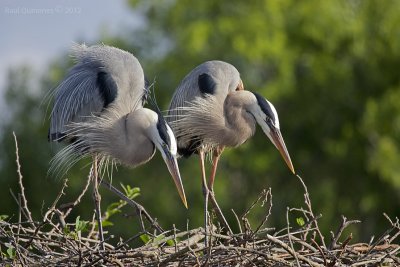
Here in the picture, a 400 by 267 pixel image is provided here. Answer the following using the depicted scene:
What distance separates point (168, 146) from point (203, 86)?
1200 mm

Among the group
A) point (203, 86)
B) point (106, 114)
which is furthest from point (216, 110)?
point (106, 114)

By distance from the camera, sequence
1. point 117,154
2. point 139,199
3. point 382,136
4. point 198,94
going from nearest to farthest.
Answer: point 117,154 → point 198,94 → point 382,136 → point 139,199

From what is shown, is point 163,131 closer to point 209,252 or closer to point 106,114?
point 106,114

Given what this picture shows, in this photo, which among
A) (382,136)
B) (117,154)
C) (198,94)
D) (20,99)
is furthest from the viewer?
(20,99)

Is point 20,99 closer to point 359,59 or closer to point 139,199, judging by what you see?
point 139,199

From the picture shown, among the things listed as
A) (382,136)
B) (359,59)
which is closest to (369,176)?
(382,136)

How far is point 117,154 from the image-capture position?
7742 mm

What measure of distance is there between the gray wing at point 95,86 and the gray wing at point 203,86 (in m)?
0.52

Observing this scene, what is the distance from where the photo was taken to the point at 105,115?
780 cm

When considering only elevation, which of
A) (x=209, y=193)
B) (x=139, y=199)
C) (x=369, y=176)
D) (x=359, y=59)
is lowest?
(x=139, y=199)

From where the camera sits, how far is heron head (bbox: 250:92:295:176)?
7699 millimetres

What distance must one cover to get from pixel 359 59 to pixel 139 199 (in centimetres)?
694

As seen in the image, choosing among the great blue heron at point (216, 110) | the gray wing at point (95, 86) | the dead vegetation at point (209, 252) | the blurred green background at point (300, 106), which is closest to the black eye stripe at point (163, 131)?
the gray wing at point (95, 86)

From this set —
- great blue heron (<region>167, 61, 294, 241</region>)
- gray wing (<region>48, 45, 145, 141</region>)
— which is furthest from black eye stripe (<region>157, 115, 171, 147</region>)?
great blue heron (<region>167, 61, 294, 241</region>)
